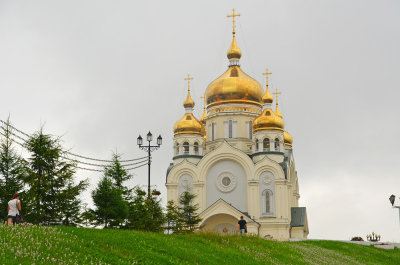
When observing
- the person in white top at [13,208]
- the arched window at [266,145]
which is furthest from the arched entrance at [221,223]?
the person in white top at [13,208]

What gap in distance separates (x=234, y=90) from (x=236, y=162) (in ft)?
22.3

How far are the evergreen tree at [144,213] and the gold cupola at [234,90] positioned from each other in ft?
72.2

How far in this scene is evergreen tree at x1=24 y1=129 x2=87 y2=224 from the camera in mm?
25016

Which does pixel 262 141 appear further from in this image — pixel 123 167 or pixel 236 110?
pixel 123 167

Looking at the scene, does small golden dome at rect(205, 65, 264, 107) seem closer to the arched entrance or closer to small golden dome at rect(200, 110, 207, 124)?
small golden dome at rect(200, 110, 207, 124)

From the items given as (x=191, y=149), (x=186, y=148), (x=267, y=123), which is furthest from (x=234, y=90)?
(x=186, y=148)

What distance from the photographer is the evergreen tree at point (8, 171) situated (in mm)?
26594

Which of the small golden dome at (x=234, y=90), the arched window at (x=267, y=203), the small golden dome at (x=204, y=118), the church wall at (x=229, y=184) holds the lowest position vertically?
the arched window at (x=267, y=203)

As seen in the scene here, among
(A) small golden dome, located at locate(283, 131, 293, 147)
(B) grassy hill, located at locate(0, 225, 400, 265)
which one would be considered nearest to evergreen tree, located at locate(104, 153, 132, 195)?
(B) grassy hill, located at locate(0, 225, 400, 265)

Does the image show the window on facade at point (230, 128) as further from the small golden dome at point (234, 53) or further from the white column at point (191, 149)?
the small golden dome at point (234, 53)

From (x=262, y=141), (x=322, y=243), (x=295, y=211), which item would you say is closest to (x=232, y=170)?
(x=262, y=141)

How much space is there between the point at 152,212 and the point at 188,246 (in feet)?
49.2

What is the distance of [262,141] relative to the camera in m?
51.6

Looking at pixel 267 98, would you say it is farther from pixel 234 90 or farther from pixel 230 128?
pixel 230 128
